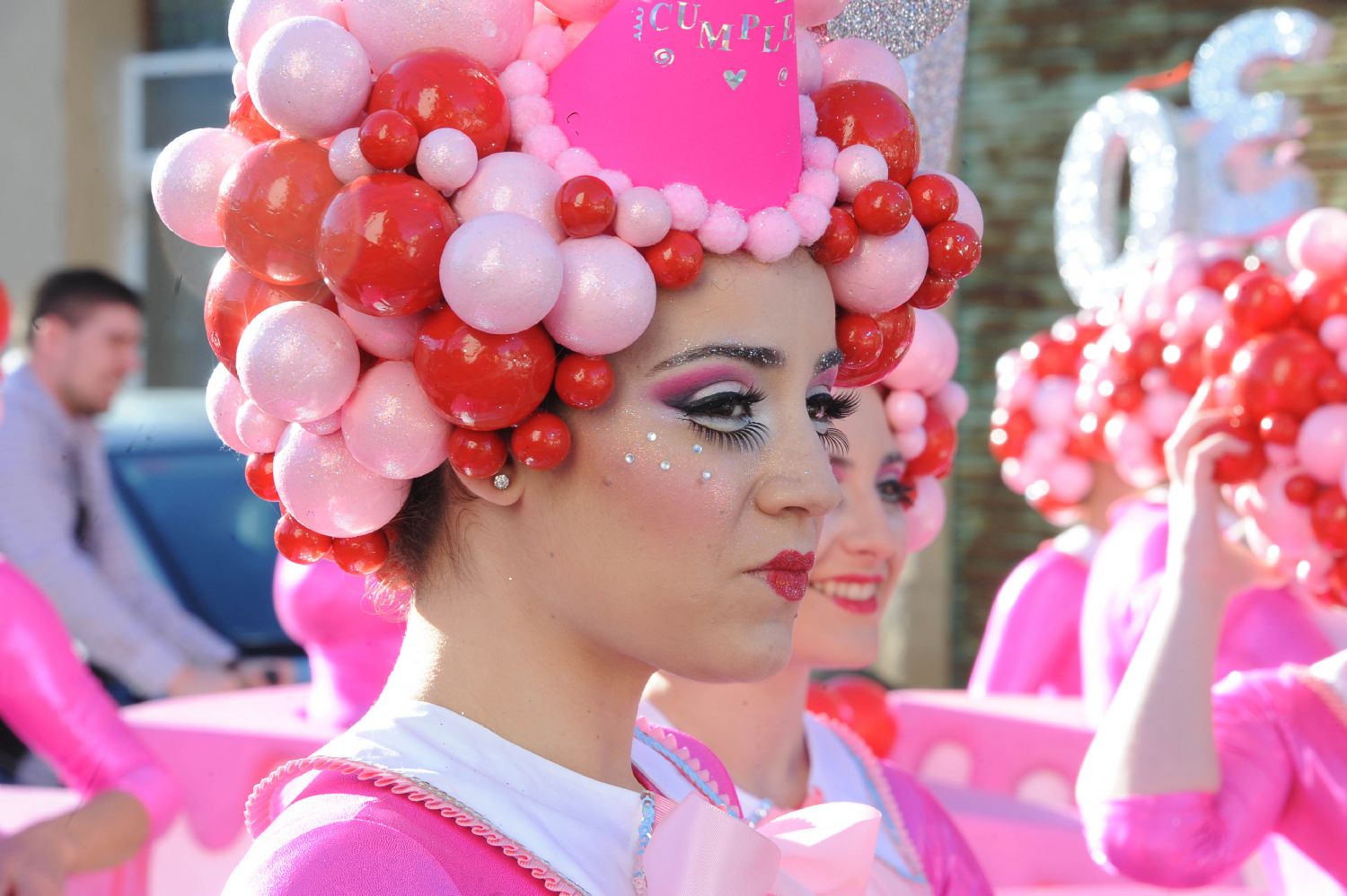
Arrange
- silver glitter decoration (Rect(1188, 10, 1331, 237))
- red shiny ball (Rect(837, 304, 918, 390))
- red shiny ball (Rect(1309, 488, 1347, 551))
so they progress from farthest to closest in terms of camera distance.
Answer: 1. silver glitter decoration (Rect(1188, 10, 1331, 237))
2. red shiny ball (Rect(1309, 488, 1347, 551))
3. red shiny ball (Rect(837, 304, 918, 390))

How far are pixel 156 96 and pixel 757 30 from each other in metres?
6.91

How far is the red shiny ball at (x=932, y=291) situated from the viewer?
1629mm

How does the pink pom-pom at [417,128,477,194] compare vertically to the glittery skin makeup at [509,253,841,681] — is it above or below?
above

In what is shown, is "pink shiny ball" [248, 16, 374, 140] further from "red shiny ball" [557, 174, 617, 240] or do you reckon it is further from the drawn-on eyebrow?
the drawn-on eyebrow

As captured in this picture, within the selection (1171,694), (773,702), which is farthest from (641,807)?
(1171,694)

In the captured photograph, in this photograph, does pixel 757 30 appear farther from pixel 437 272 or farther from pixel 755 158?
pixel 437 272

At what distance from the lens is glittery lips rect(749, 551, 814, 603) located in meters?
1.43

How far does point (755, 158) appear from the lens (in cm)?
145

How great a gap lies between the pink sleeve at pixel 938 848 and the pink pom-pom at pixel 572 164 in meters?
1.25

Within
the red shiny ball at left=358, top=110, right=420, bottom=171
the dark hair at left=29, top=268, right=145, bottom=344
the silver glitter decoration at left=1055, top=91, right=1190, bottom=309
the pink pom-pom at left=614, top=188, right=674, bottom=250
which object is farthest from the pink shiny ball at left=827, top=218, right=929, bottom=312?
the dark hair at left=29, top=268, right=145, bottom=344

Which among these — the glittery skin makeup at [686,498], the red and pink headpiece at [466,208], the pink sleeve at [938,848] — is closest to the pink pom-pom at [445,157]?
the red and pink headpiece at [466,208]

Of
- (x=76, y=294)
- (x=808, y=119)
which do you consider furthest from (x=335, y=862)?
(x=76, y=294)

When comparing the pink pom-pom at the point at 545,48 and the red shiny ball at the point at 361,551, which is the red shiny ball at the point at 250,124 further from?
the red shiny ball at the point at 361,551

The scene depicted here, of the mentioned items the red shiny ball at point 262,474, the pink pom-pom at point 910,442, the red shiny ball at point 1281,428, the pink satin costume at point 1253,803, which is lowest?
the pink satin costume at point 1253,803
